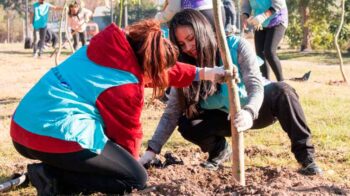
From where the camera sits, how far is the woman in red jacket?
3072 mm

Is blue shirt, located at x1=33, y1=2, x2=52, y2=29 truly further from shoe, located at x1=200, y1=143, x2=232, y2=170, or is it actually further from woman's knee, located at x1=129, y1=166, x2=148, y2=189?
woman's knee, located at x1=129, y1=166, x2=148, y2=189

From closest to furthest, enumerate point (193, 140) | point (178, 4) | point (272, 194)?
point (272, 194) < point (193, 140) < point (178, 4)

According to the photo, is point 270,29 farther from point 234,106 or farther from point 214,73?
point 234,106

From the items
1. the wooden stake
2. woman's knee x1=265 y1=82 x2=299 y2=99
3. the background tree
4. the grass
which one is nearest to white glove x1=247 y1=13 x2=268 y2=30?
the grass

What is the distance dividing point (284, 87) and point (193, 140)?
74 centimetres

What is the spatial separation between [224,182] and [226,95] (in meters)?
0.56

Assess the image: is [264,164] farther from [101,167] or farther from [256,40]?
[256,40]

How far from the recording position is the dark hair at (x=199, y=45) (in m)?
3.40

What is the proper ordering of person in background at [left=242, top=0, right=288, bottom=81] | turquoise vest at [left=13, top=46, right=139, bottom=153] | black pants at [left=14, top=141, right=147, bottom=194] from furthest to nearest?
person in background at [left=242, top=0, right=288, bottom=81], black pants at [left=14, top=141, right=147, bottom=194], turquoise vest at [left=13, top=46, right=139, bottom=153]

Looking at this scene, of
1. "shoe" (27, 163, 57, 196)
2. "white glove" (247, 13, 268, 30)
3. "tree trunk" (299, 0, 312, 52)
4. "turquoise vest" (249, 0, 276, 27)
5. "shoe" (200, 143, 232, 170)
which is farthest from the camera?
"tree trunk" (299, 0, 312, 52)

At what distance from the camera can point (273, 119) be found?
3.80m

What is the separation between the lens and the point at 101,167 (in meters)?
3.22

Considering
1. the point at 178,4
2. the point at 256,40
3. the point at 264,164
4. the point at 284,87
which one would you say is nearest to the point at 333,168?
the point at 264,164

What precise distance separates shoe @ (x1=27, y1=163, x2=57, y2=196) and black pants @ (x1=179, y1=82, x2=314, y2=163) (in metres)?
1.01
